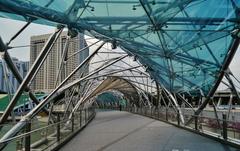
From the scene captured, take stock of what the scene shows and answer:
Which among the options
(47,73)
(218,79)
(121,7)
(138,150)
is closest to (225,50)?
(218,79)

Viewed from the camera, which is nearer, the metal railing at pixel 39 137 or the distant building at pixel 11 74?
the metal railing at pixel 39 137

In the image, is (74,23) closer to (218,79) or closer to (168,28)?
(168,28)

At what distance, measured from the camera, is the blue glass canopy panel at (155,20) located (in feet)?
38.7

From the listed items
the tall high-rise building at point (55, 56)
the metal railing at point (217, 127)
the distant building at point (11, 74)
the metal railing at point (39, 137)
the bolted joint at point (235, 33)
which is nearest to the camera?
the metal railing at point (39, 137)

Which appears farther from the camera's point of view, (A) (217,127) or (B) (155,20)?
(B) (155,20)

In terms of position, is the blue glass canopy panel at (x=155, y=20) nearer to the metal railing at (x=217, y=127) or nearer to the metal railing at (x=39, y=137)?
the metal railing at (x=217, y=127)

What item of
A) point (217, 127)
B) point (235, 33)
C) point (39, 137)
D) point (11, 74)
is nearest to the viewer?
point (39, 137)

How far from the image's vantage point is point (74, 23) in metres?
13.7

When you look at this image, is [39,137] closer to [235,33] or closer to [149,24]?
[149,24]

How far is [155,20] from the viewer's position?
13.5 metres

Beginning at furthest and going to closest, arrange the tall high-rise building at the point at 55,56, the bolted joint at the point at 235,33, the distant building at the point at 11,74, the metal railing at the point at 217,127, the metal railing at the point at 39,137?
the tall high-rise building at the point at 55,56
the distant building at the point at 11,74
the bolted joint at the point at 235,33
the metal railing at the point at 217,127
the metal railing at the point at 39,137

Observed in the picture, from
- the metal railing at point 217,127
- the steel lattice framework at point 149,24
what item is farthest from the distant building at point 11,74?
the metal railing at point 217,127

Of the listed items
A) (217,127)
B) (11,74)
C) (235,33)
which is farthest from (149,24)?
(11,74)

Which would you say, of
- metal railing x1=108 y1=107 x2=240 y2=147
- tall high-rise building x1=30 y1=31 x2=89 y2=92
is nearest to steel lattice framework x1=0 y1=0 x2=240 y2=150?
metal railing x1=108 y1=107 x2=240 y2=147
